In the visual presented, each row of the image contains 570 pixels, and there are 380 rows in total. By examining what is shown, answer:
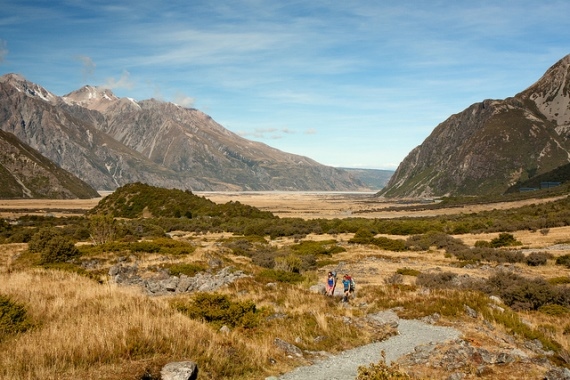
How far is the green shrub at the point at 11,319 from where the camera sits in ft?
34.5

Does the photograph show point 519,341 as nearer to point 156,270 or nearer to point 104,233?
point 156,270

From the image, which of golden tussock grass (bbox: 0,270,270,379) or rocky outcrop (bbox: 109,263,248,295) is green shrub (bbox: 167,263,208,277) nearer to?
rocky outcrop (bbox: 109,263,248,295)

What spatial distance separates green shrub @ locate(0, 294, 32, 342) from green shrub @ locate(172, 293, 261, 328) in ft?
15.8

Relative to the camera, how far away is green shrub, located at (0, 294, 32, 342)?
34.5ft

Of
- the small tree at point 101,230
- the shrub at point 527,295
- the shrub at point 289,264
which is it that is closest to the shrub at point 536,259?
the shrub at point 527,295

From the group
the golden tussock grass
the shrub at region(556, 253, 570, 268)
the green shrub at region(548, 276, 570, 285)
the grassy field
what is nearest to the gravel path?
the grassy field

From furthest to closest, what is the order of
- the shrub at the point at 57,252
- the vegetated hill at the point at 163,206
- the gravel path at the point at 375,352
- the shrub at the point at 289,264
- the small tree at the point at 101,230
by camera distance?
1. the vegetated hill at the point at 163,206
2. the small tree at the point at 101,230
3. the shrub at the point at 289,264
4. the shrub at the point at 57,252
5. the gravel path at the point at 375,352

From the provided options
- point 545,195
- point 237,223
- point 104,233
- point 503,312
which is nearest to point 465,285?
point 503,312

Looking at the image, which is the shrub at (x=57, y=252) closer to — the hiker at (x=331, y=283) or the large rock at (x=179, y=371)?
the hiker at (x=331, y=283)

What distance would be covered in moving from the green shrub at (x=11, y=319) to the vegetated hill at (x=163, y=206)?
282 ft

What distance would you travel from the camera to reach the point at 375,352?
13273mm

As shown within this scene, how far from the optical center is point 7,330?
10.6 m

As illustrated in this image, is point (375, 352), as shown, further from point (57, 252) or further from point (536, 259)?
point (536, 259)

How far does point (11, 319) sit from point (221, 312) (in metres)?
6.56
